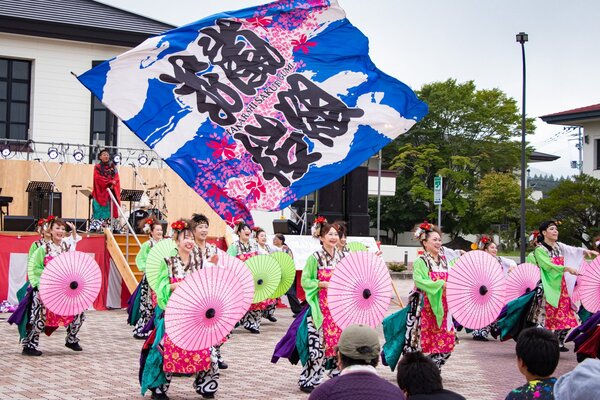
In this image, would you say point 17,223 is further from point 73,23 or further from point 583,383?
point 583,383

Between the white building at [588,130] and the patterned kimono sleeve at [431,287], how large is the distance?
33.1 m

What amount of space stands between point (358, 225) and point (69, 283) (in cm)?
1093

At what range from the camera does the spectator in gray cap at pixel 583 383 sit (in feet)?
11.1

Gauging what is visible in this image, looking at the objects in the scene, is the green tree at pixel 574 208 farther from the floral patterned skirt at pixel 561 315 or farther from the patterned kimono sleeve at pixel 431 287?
the patterned kimono sleeve at pixel 431 287

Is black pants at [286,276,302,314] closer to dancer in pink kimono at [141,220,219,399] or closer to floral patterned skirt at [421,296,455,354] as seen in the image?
floral patterned skirt at [421,296,455,354]

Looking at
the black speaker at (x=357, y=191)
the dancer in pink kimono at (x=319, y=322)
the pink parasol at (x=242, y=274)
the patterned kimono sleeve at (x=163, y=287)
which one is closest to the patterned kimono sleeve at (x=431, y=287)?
the dancer in pink kimono at (x=319, y=322)

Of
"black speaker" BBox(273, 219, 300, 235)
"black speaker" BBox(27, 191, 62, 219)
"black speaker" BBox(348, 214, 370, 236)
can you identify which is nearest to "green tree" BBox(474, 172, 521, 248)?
"black speaker" BBox(273, 219, 300, 235)

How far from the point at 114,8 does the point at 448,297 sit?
24.9m

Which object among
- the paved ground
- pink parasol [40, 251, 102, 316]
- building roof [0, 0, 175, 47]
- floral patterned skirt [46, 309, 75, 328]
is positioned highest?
building roof [0, 0, 175, 47]

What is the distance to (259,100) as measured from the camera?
9.30 meters

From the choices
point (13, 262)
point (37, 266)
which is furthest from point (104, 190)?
point (37, 266)

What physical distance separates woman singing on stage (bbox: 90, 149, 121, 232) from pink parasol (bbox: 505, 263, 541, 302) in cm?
958

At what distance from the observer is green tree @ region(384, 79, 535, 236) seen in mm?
47312

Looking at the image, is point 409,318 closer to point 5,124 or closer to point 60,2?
point 5,124
